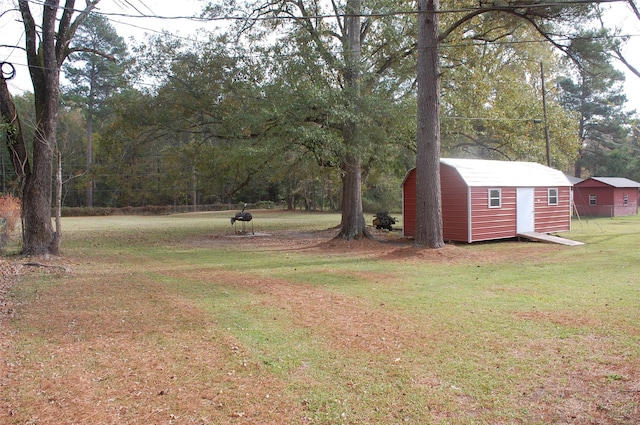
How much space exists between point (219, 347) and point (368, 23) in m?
15.7

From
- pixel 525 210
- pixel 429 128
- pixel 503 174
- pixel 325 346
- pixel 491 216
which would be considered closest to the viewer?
pixel 325 346

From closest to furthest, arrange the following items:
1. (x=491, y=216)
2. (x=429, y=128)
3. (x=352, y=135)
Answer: (x=429, y=128) → (x=352, y=135) → (x=491, y=216)

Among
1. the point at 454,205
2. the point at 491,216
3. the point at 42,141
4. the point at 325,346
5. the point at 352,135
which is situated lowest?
the point at 325,346

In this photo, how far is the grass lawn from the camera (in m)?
3.64

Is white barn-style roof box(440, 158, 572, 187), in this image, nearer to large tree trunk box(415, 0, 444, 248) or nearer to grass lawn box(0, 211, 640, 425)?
large tree trunk box(415, 0, 444, 248)

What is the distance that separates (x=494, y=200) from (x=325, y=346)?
1292cm

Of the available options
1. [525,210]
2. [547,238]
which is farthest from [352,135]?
[547,238]

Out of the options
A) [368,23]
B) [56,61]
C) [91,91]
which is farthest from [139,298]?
[91,91]

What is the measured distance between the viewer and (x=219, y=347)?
514cm

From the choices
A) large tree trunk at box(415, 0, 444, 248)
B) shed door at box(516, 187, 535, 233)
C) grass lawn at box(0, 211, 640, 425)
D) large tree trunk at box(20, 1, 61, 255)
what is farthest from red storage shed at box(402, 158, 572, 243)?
large tree trunk at box(20, 1, 61, 255)

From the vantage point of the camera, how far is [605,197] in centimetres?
3084

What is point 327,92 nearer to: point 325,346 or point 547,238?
point 547,238

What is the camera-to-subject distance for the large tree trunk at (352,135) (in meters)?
15.0

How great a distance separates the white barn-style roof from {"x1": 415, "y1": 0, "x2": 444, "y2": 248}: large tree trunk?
322cm
